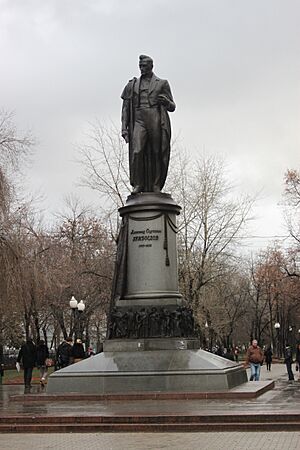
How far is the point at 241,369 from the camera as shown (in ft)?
58.4

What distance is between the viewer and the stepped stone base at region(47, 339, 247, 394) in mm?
15367

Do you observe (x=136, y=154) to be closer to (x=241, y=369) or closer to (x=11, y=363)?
(x=241, y=369)

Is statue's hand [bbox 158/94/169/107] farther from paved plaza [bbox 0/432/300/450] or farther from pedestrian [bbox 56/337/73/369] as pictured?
pedestrian [bbox 56/337/73/369]

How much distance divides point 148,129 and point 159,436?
968 centimetres

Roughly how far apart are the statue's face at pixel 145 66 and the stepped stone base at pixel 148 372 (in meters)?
6.99

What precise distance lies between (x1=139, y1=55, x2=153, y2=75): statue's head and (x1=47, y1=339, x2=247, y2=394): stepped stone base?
23.0 feet

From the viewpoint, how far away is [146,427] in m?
11.8

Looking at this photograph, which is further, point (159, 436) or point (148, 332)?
point (148, 332)

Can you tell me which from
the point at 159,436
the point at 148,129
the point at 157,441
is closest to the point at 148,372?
the point at 159,436

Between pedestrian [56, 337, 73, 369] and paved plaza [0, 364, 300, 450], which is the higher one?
pedestrian [56, 337, 73, 369]

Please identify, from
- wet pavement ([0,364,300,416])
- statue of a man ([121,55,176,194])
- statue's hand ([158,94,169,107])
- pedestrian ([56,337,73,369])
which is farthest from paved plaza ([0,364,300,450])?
pedestrian ([56,337,73,369])

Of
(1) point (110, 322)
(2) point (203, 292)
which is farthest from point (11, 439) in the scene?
(2) point (203, 292)

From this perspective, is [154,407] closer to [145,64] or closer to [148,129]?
[148,129]

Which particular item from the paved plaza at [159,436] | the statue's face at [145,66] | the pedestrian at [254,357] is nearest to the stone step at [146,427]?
the paved plaza at [159,436]
